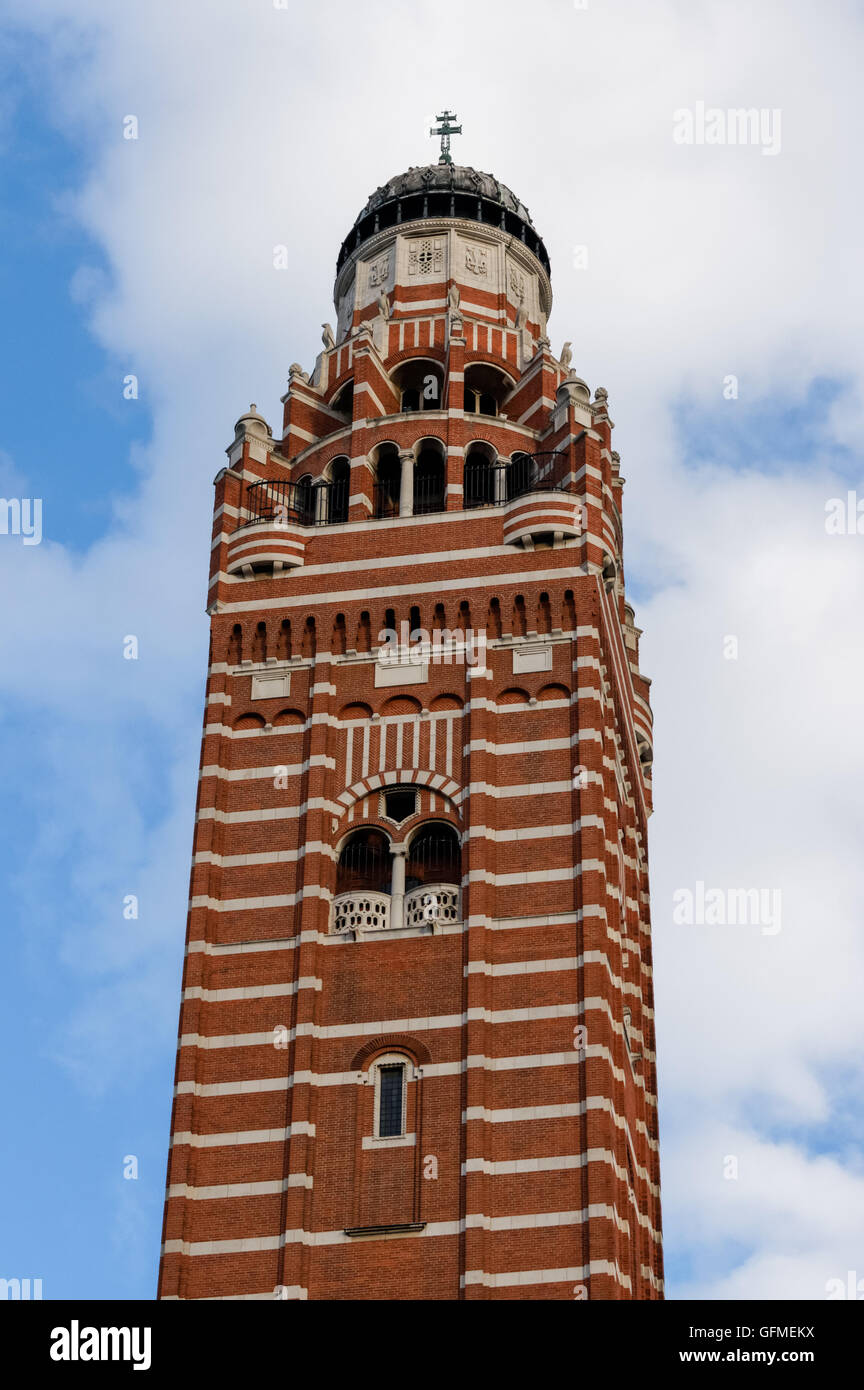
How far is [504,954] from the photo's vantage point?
55.7 metres

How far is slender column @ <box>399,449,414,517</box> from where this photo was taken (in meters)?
64.5

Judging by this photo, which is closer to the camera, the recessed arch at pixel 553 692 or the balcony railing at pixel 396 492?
the recessed arch at pixel 553 692

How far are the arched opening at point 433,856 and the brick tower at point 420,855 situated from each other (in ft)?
0.24

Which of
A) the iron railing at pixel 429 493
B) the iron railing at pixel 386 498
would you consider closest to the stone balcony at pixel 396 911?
the iron railing at pixel 429 493

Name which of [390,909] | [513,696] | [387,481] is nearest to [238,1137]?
[390,909]

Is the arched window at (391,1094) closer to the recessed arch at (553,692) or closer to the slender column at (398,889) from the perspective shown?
the slender column at (398,889)

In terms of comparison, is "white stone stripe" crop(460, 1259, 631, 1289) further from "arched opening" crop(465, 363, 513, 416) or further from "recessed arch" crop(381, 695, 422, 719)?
"arched opening" crop(465, 363, 513, 416)

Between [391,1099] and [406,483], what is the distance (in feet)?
57.9

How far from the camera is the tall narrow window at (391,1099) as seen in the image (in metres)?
54.2

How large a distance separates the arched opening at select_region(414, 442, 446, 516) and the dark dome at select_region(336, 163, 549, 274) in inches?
419

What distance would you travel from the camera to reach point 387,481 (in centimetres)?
6644

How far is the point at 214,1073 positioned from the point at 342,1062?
293 cm
